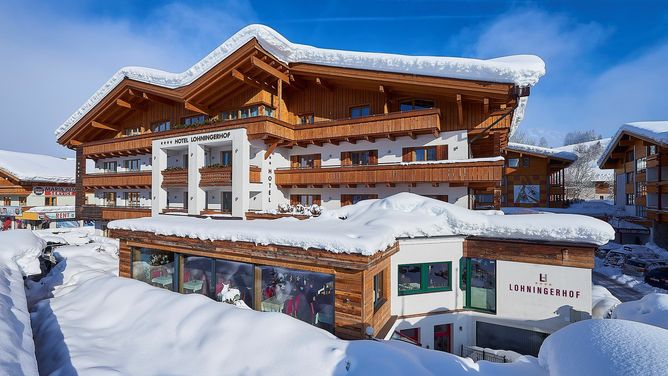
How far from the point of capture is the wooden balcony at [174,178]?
2045 centimetres

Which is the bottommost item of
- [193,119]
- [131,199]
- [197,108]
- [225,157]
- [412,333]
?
[412,333]

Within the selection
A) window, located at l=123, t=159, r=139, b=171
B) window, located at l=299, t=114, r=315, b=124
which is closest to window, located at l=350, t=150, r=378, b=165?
window, located at l=299, t=114, r=315, b=124

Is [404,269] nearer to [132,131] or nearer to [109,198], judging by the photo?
[132,131]

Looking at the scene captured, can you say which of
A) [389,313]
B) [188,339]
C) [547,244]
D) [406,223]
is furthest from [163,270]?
[547,244]

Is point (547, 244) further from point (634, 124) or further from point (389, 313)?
point (634, 124)

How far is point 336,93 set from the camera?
18875 mm

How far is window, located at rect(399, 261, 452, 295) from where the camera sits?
10.1m

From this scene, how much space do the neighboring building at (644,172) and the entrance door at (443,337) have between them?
2579cm

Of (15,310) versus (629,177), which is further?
(629,177)

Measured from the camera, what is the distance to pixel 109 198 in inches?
1061

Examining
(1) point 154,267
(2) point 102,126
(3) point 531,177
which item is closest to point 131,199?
(2) point 102,126

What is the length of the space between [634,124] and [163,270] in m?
39.8

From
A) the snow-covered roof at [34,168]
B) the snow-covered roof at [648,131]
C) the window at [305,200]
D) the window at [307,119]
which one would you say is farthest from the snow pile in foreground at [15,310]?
the snow-covered roof at [648,131]

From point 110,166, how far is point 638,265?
42.4 metres
